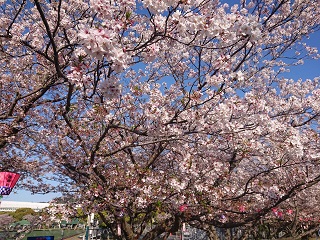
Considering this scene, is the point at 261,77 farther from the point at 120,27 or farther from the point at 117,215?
the point at 120,27

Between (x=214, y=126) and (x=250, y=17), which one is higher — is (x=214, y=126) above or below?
below

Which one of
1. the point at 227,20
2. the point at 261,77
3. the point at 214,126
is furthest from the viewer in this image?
the point at 261,77

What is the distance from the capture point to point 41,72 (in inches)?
252

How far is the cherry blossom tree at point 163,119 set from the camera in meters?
4.30

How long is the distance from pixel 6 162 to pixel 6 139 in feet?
5.33

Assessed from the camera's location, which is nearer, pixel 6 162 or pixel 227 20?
pixel 227 20

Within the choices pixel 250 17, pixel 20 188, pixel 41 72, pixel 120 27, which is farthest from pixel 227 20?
pixel 20 188

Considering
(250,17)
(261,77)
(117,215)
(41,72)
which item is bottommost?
(117,215)

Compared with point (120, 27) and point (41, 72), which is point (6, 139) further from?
point (120, 27)

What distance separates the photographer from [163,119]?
4984mm

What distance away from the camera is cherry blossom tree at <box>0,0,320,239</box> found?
4301mm

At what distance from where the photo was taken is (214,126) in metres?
5.32

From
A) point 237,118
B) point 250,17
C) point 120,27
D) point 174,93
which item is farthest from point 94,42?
point 174,93

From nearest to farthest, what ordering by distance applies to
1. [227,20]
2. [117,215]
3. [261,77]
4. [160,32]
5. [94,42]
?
[94,42]
[160,32]
[227,20]
[117,215]
[261,77]
